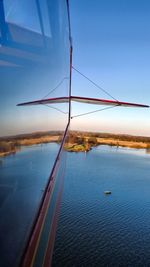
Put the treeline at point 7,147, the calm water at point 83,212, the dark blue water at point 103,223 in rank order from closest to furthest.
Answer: the treeline at point 7,147, the calm water at point 83,212, the dark blue water at point 103,223

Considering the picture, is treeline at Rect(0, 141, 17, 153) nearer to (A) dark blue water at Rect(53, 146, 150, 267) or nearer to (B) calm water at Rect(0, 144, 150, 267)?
(B) calm water at Rect(0, 144, 150, 267)

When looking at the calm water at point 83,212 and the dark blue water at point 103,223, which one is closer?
the calm water at point 83,212

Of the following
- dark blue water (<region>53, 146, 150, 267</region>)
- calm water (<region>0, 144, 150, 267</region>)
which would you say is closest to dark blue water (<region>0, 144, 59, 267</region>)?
calm water (<region>0, 144, 150, 267</region>)

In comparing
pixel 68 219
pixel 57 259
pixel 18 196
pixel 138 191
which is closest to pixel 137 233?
pixel 68 219

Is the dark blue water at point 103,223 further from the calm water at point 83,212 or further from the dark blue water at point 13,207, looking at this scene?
the dark blue water at point 13,207

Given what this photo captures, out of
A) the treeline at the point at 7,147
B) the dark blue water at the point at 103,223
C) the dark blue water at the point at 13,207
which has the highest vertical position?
the treeline at the point at 7,147

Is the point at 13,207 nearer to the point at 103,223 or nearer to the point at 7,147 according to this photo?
the point at 7,147

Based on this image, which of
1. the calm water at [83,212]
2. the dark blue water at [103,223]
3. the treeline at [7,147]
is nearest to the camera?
the treeline at [7,147]

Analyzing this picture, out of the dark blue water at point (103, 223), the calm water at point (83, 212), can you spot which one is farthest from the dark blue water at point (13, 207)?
the dark blue water at point (103, 223)
